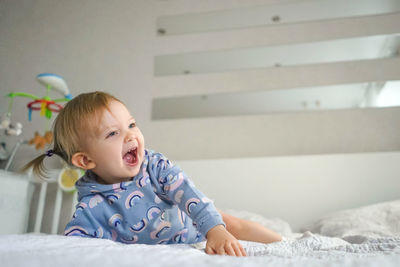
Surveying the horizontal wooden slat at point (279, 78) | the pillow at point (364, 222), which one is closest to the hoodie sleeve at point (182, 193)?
the pillow at point (364, 222)

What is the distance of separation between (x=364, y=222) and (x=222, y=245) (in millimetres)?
931

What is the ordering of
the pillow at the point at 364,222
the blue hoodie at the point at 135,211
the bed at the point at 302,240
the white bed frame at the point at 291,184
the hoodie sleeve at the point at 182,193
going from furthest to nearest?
1. the white bed frame at the point at 291,184
2. the pillow at the point at 364,222
3. the blue hoodie at the point at 135,211
4. the hoodie sleeve at the point at 182,193
5. the bed at the point at 302,240

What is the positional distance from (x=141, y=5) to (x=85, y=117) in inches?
75.7

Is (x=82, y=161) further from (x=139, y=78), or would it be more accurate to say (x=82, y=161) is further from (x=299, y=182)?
(x=139, y=78)

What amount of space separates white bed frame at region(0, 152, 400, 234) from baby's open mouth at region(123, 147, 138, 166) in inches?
41.8

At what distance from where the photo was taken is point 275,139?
1.95 metres

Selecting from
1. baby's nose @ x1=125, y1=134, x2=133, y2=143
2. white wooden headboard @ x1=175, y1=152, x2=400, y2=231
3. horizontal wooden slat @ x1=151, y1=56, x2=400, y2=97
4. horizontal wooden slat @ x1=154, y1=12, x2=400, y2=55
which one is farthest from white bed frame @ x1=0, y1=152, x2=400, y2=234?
baby's nose @ x1=125, y1=134, x2=133, y2=143

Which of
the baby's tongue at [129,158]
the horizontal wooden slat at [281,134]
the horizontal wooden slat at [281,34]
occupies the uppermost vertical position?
the horizontal wooden slat at [281,34]

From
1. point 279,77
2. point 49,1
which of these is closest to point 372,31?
point 279,77

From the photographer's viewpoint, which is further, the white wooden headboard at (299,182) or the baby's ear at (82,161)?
the white wooden headboard at (299,182)

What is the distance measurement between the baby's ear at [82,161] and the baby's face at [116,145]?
0.01 m

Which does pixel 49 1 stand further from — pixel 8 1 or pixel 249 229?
pixel 249 229

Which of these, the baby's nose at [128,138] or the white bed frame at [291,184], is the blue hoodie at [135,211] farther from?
the white bed frame at [291,184]

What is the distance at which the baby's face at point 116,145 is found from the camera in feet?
2.62
